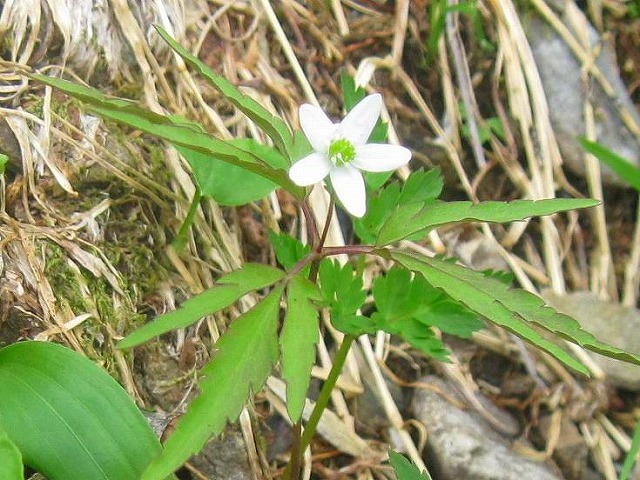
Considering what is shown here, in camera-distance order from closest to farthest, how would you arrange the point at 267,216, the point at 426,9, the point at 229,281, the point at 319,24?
1. the point at 229,281
2. the point at 267,216
3. the point at 319,24
4. the point at 426,9

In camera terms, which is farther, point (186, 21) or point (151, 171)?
point (186, 21)

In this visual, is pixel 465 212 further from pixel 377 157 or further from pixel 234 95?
pixel 234 95

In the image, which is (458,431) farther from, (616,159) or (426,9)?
(426,9)

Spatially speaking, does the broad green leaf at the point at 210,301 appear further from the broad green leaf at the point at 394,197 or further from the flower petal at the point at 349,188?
the broad green leaf at the point at 394,197

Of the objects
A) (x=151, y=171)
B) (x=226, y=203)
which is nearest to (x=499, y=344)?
(x=226, y=203)

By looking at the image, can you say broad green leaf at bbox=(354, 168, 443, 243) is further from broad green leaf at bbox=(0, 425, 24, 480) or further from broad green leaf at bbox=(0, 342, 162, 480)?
broad green leaf at bbox=(0, 425, 24, 480)

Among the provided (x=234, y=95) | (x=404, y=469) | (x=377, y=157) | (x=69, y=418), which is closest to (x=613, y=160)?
(x=377, y=157)
